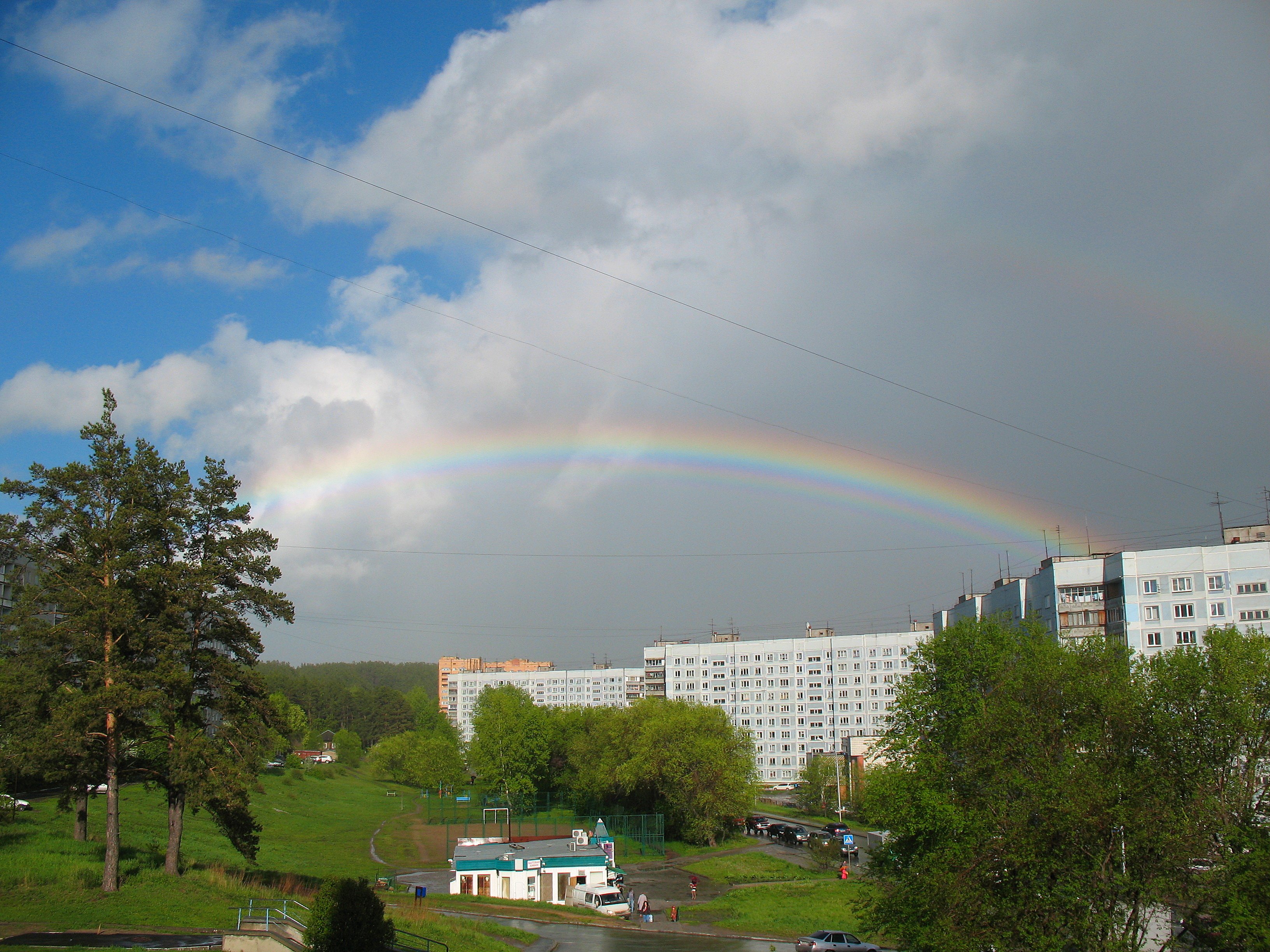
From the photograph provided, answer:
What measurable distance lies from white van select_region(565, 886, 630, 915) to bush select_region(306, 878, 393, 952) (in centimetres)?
2053

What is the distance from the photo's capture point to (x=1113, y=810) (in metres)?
22.1

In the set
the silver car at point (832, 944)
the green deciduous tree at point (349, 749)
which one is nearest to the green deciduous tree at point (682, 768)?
the silver car at point (832, 944)

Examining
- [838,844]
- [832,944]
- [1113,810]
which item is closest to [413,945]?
[832,944]

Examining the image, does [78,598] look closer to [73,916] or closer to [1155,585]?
[73,916]

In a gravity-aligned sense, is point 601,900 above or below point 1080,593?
below

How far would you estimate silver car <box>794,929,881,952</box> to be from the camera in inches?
1134

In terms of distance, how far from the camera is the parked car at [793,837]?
216 ft

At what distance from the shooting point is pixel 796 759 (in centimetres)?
12150

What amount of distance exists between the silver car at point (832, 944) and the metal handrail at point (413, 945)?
1177 centimetres

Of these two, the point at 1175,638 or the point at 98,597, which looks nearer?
the point at 98,597

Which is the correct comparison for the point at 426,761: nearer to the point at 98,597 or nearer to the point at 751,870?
the point at 751,870

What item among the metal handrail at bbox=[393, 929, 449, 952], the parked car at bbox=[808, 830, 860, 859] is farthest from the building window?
the metal handrail at bbox=[393, 929, 449, 952]

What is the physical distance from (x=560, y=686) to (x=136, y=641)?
492ft

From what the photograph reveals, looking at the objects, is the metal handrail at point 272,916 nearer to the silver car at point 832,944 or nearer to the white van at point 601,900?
the silver car at point 832,944
